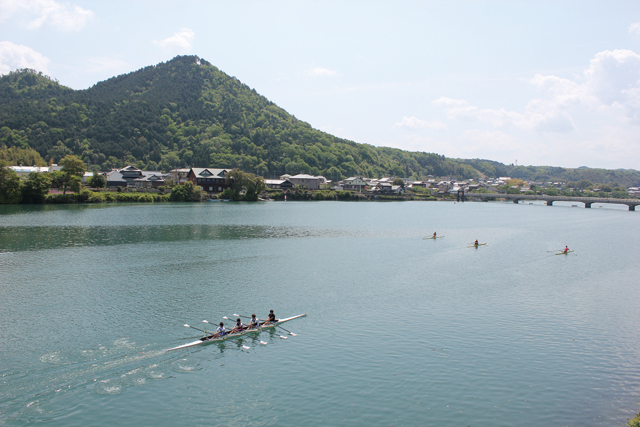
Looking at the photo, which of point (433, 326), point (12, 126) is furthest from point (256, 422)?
point (12, 126)

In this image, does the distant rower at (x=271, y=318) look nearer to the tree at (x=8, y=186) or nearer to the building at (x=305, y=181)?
the tree at (x=8, y=186)

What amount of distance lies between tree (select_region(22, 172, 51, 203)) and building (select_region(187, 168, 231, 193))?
147ft

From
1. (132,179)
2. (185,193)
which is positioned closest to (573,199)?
(185,193)

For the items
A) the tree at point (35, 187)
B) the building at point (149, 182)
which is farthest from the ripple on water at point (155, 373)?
the building at point (149, 182)

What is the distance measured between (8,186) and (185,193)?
139 ft

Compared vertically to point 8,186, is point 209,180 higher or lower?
higher

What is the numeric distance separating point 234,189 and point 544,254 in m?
96.2

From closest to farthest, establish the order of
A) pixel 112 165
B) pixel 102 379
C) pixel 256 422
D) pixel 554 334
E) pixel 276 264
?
pixel 256 422
pixel 102 379
pixel 554 334
pixel 276 264
pixel 112 165

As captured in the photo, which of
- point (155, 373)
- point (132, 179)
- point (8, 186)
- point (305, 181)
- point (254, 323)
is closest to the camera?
point (155, 373)

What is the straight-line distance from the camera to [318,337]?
2264cm

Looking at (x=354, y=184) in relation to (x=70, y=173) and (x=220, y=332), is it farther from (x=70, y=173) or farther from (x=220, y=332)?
(x=220, y=332)

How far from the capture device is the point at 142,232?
5734 cm

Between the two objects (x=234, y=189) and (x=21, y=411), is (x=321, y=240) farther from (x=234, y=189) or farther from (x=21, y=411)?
(x=234, y=189)

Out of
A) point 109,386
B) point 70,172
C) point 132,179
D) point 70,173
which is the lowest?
point 109,386
